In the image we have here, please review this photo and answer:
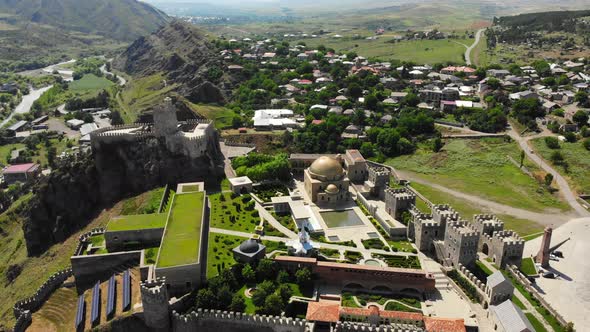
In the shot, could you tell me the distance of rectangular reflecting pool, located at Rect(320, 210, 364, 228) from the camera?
69062 mm

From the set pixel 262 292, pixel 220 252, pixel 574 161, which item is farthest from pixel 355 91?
pixel 262 292

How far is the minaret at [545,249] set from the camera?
186 ft

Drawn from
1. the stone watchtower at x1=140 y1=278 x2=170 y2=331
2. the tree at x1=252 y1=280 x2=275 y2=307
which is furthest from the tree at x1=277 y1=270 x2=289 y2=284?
the stone watchtower at x1=140 y1=278 x2=170 y2=331

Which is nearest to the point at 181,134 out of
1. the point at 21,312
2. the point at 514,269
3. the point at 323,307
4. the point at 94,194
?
the point at 94,194

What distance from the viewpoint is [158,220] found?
63.5 metres

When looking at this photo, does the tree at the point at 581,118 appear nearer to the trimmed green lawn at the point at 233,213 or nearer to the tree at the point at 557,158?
the tree at the point at 557,158

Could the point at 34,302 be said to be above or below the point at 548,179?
below

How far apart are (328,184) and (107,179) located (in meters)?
41.5

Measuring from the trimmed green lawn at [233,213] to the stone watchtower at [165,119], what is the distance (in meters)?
15.2

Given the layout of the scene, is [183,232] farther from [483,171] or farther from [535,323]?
[483,171]

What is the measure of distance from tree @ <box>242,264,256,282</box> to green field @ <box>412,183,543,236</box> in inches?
1335

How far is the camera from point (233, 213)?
7062cm

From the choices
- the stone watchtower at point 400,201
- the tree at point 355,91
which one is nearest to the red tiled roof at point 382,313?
the stone watchtower at point 400,201

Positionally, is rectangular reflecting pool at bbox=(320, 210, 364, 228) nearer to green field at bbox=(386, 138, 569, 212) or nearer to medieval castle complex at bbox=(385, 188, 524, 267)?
medieval castle complex at bbox=(385, 188, 524, 267)
